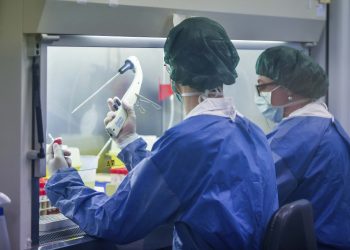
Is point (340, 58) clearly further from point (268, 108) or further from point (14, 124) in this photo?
point (14, 124)

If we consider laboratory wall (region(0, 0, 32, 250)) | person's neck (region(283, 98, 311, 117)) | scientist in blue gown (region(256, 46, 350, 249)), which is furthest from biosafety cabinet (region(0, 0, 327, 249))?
scientist in blue gown (region(256, 46, 350, 249))

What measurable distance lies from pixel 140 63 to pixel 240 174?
0.86 meters

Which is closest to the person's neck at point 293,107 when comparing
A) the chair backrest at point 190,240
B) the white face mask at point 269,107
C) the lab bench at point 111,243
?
the white face mask at point 269,107

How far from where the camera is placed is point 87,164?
78.0 inches

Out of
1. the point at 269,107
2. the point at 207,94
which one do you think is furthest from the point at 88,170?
the point at 269,107

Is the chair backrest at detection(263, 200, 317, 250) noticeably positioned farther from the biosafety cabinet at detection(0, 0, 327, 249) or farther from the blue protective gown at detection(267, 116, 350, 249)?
the biosafety cabinet at detection(0, 0, 327, 249)

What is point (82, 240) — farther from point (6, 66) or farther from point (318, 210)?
point (318, 210)

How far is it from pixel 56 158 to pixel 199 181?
475 mm

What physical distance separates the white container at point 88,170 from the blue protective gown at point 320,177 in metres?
0.65

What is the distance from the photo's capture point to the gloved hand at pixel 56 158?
1.62 metres

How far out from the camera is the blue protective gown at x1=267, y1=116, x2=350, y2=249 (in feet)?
6.12

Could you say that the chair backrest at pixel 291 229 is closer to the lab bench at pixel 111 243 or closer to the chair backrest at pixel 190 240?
the chair backrest at pixel 190 240

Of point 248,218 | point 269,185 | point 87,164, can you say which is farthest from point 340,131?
point 87,164

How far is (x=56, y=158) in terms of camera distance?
162 cm
